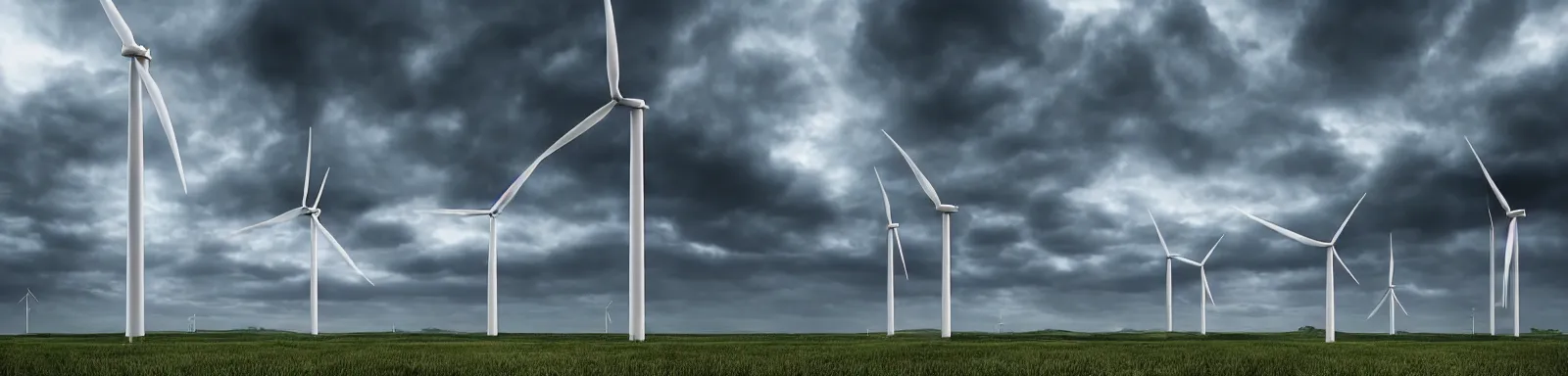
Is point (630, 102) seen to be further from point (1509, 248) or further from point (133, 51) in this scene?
point (1509, 248)

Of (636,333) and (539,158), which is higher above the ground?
(539,158)

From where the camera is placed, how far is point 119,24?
51.6 metres

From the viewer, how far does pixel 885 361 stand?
2447 cm

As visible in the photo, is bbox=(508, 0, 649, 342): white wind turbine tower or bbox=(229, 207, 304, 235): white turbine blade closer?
bbox=(508, 0, 649, 342): white wind turbine tower

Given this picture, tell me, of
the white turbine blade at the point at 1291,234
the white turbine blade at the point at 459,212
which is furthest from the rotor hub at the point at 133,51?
the white turbine blade at the point at 1291,234

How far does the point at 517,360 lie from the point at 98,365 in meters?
9.26

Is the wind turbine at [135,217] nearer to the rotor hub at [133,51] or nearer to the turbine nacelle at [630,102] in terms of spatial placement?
the rotor hub at [133,51]

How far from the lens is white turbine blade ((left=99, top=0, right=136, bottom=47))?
2010 inches

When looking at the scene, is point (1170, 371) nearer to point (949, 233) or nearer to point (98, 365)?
point (98, 365)

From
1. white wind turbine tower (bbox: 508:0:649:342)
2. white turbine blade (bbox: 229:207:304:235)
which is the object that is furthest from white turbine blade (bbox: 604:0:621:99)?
white turbine blade (bbox: 229:207:304:235)

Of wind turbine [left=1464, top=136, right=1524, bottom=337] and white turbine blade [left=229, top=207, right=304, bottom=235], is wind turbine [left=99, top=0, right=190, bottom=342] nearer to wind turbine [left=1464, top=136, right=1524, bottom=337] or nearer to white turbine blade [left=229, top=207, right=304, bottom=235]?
white turbine blade [left=229, top=207, right=304, bottom=235]

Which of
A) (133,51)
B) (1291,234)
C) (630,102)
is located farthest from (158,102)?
(1291,234)

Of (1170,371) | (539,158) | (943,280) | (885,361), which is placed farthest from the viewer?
(943,280)

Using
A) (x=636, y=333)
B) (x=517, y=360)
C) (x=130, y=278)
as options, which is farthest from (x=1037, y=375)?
(x=130, y=278)
